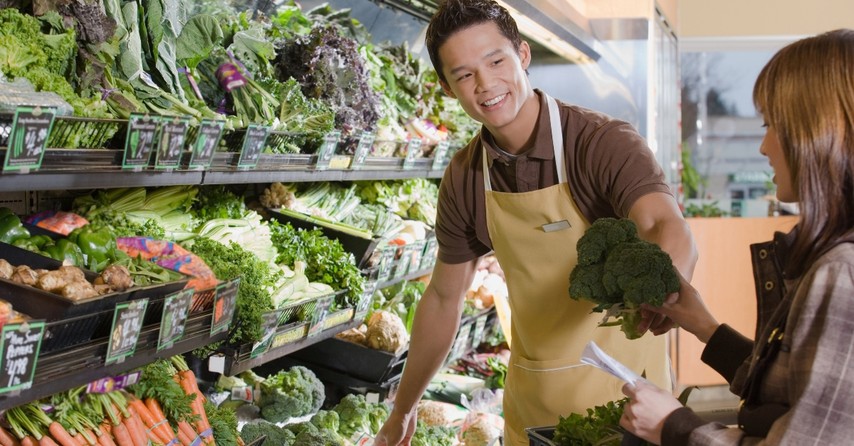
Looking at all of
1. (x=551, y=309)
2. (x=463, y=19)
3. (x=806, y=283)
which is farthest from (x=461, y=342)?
(x=806, y=283)

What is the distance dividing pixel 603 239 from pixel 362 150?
1.74m

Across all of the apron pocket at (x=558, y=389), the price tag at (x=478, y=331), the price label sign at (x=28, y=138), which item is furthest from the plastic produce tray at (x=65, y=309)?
the price tag at (x=478, y=331)

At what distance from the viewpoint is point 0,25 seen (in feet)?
7.09

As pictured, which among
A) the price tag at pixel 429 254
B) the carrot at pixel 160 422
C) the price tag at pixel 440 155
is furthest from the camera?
the price tag at pixel 440 155

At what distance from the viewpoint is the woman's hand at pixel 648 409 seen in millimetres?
1562

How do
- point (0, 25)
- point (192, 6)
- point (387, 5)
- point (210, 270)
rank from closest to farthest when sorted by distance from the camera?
point (0, 25)
point (210, 270)
point (192, 6)
point (387, 5)

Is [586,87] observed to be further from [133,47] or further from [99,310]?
[99,310]

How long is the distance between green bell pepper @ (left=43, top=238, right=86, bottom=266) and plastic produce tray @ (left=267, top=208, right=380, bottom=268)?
142cm

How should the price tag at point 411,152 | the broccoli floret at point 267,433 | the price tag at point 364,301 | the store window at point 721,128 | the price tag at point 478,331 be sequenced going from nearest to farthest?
the broccoli floret at point 267,433 < the price tag at point 364,301 < the price tag at point 411,152 < the price tag at point 478,331 < the store window at point 721,128

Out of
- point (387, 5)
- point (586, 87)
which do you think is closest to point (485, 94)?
point (387, 5)

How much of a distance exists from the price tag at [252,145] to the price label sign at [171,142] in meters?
0.35

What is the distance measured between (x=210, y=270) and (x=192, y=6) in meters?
1.12

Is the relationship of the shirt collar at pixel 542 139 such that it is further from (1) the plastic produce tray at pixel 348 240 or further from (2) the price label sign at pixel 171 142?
(1) the plastic produce tray at pixel 348 240

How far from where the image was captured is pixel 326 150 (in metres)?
3.23
